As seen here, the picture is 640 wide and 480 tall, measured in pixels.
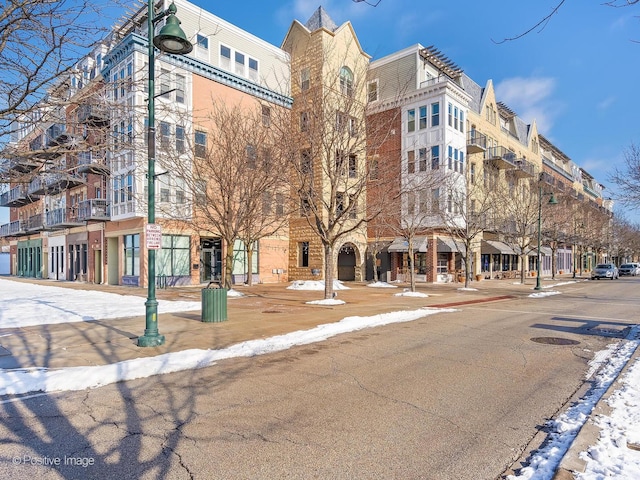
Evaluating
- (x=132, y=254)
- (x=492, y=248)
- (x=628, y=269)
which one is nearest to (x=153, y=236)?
(x=132, y=254)

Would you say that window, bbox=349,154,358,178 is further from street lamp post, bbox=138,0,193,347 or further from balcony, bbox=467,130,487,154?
balcony, bbox=467,130,487,154

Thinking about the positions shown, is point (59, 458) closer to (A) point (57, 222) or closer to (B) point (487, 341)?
(B) point (487, 341)

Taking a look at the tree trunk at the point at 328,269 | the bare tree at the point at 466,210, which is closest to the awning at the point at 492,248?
the bare tree at the point at 466,210

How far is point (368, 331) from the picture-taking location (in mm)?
10680

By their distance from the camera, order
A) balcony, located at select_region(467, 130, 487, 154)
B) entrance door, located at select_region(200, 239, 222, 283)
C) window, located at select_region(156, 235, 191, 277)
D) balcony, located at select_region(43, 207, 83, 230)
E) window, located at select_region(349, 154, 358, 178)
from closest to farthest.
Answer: window, located at select_region(349, 154, 358, 178)
window, located at select_region(156, 235, 191, 277)
entrance door, located at select_region(200, 239, 222, 283)
balcony, located at select_region(43, 207, 83, 230)
balcony, located at select_region(467, 130, 487, 154)

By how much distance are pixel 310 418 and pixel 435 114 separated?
99.6 ft

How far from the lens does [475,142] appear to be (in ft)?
114

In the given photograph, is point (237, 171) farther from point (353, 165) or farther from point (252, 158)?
point (353, 165)

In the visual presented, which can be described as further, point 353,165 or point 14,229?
point 14,229

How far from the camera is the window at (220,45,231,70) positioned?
93.8 feet

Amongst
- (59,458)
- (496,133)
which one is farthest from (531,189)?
(59,458)

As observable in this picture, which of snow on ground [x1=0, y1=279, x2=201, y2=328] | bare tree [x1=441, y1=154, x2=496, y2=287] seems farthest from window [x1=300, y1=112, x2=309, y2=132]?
bare tree [x1=441, y1=154, x2=496, y2=287]

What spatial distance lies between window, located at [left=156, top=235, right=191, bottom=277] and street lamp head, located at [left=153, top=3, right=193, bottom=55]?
18.5 m

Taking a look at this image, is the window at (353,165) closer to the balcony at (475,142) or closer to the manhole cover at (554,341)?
the manhole cover at (554,341)
